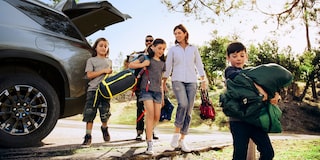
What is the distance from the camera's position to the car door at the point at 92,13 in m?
5.02

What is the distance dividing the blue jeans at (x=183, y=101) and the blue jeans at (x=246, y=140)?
147cm

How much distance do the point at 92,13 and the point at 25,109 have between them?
6.22ft

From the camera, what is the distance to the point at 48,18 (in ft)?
14.7

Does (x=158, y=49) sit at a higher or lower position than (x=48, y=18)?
lower

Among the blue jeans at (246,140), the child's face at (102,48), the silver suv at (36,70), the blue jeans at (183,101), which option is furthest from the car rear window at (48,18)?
the blue jeans at (246,140)

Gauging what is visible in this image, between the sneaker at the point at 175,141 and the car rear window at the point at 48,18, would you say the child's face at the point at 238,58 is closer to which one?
the sneaker at the point at 175,141

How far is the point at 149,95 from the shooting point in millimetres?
4176

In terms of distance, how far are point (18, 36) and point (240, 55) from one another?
2.58 meters

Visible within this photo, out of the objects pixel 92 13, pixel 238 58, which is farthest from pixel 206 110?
pixel 92 13

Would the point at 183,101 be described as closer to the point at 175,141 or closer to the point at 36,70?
the point at 175,141

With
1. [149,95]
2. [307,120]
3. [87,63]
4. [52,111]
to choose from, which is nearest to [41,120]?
[52,111]

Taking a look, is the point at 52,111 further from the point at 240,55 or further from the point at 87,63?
the point at 240,55

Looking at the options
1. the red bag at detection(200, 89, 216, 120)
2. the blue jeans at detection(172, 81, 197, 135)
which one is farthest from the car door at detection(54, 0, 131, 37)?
the red bag at detection(200, 89, 216, 120)

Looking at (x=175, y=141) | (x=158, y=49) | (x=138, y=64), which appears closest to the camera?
(x=138, y=64)
